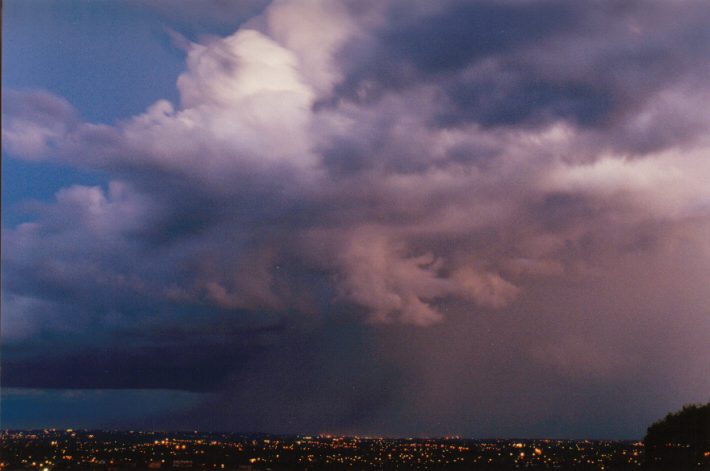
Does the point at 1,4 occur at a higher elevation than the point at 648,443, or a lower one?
higher

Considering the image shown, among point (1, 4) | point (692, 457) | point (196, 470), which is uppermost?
point (1, 4)

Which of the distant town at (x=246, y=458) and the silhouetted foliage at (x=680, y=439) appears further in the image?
the silhouetted foliage at (x=680, y=439)

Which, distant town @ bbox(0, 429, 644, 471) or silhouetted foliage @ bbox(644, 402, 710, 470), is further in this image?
silhouetted foliage @ bbox(644, 402, 710, 470)

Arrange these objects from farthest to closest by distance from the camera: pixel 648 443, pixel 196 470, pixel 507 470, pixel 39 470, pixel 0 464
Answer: pixel 648 443 < pixel 0 464 < pixel 507 470 < pixel 196 470 < pixel 39 470

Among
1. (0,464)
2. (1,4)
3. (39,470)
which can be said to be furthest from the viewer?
(0,464)

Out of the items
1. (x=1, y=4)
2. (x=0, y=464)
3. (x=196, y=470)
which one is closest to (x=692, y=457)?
(x=196, y=470)

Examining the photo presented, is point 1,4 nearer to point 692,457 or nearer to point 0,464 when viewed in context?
point 0,464

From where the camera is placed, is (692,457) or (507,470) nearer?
(507,470)
